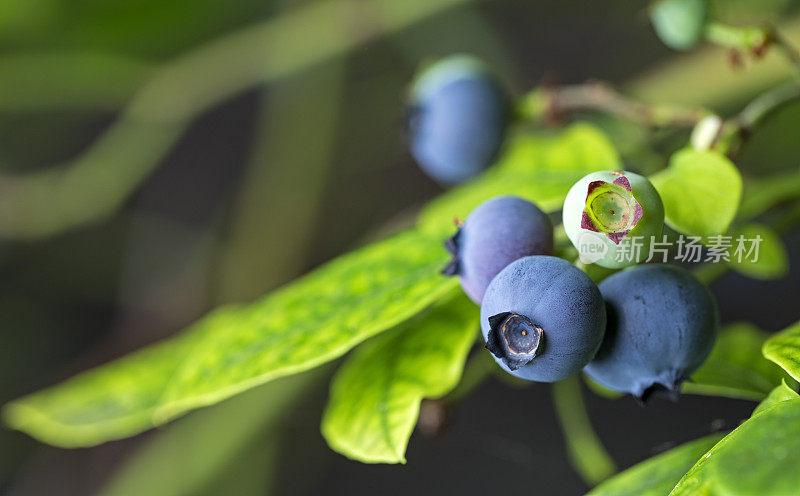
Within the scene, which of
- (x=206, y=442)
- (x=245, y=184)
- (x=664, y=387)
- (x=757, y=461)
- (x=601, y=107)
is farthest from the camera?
(x=245, y=184)

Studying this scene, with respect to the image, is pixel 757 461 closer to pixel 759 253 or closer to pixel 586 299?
pixel 586 299

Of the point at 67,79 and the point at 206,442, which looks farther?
the point at 67,79

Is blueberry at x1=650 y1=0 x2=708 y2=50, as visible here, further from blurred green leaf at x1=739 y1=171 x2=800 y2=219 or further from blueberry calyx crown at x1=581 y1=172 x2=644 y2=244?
blueberry calyx crown at x1=581 y1=172 x2=644 y2=244

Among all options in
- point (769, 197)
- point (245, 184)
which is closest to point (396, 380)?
point (769, 197)

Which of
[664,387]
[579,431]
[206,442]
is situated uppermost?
[664,387]

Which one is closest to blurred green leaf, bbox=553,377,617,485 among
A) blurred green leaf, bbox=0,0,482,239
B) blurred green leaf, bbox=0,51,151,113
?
blurred green leaf, bbox=0,0,482,239

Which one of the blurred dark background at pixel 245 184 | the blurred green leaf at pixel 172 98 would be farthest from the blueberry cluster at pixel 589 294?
the blurred green leaf at pixel 172 98

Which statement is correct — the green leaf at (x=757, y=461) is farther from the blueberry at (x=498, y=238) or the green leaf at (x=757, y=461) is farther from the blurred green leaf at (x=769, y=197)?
the blurred green leaf at (x=769, y=197)
